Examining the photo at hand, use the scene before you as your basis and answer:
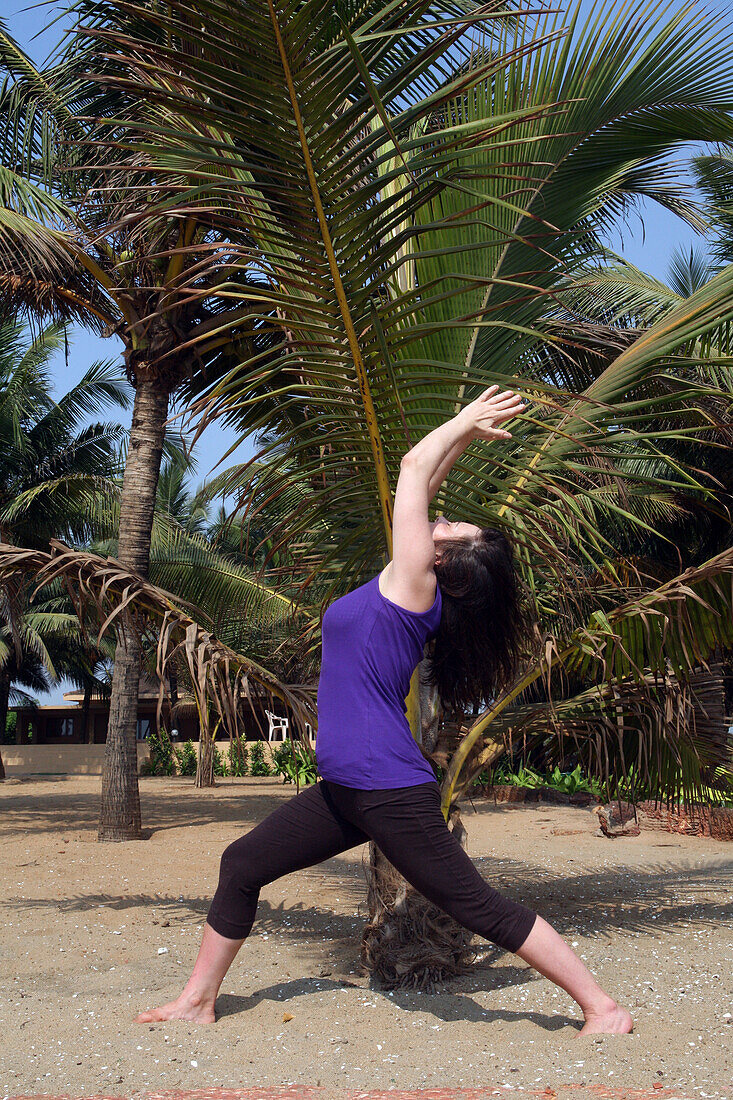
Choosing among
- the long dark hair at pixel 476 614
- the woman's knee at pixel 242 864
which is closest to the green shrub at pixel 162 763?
the woman's knee at pixel 242 864

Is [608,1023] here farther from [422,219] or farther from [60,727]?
[60,727]

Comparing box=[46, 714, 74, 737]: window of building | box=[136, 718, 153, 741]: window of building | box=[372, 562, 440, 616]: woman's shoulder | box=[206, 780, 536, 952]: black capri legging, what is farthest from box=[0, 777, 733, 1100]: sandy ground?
box=[46, 714, 74, 737]: window of building

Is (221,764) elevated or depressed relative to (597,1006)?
depressed

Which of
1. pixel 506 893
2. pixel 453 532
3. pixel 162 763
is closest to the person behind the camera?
pixel 453 532

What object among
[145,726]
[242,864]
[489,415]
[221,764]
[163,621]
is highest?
[489,415]

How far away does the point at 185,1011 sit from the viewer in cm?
280

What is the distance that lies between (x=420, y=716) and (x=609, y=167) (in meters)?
2.41

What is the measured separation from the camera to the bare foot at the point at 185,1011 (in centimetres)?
280

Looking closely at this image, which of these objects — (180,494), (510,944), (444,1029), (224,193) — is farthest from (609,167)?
(180,494)

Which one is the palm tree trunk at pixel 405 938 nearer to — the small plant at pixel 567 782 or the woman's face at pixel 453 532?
the woman's face at pixel 453 532

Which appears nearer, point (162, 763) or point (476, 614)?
point (476, 614)

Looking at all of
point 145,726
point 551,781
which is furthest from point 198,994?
point 145,726

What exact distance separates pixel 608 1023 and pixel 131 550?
6751 mm

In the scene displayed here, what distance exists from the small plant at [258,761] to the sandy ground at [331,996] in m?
15.7
